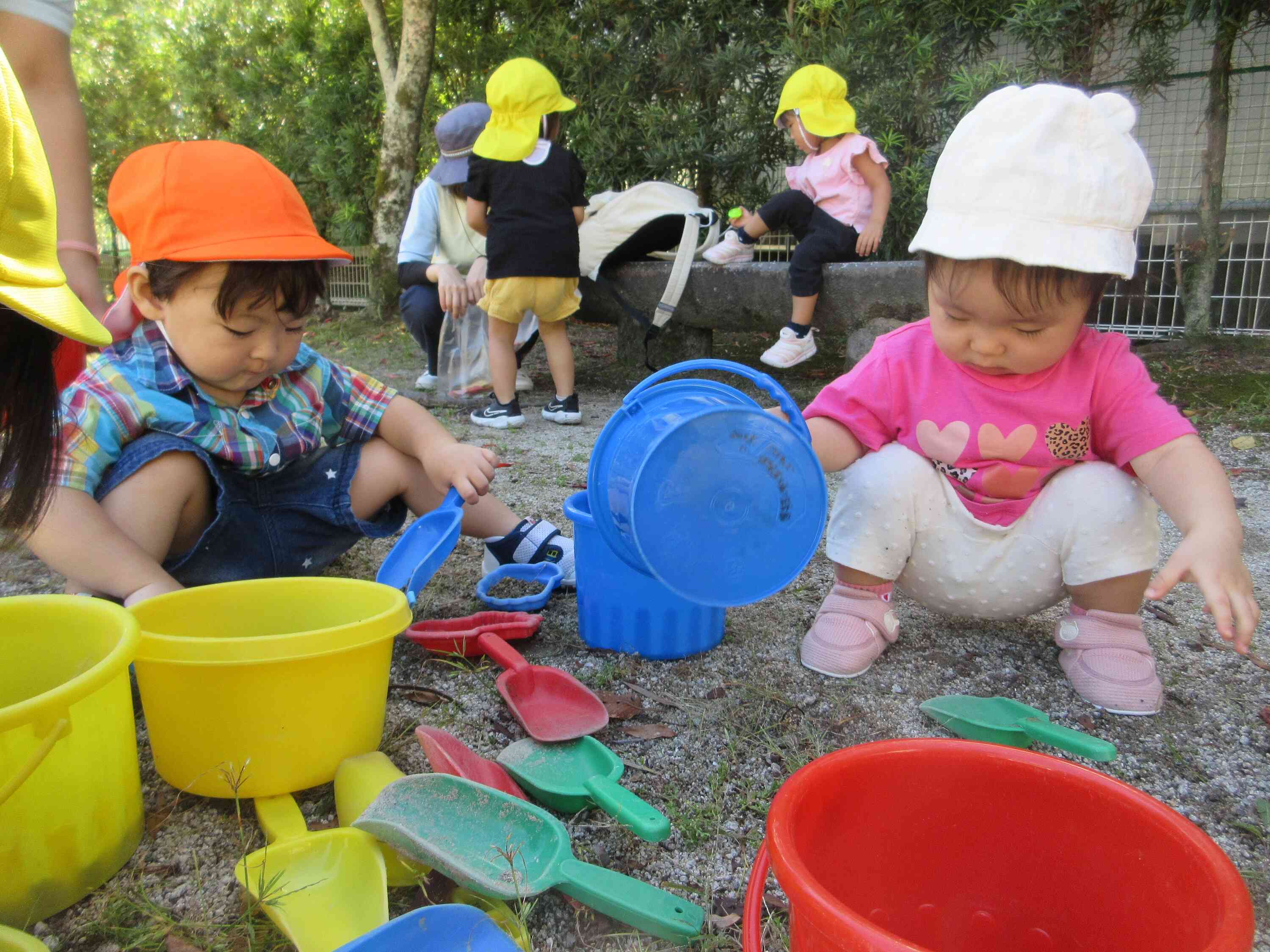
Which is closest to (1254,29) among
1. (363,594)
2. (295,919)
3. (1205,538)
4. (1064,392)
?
(1064,392)

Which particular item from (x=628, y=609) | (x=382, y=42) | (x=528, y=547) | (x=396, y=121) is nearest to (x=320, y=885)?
(x=628, y=609)

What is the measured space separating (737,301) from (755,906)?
364cm

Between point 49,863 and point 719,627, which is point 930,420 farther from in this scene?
point 49,863

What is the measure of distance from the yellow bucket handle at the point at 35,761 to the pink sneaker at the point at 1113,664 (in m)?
1.38

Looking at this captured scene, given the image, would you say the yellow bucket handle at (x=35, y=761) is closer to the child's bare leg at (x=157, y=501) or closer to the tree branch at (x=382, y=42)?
the child's bare leg at (x=157, y=501)

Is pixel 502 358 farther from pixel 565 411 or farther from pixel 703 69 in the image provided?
pixel 703 69

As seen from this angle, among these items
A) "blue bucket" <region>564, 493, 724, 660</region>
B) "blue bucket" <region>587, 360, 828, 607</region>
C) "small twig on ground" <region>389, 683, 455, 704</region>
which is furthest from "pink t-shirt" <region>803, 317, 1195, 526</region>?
"small twig on ground" <region>389, 683, 455, 704</region>

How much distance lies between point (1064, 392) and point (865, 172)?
2.67m

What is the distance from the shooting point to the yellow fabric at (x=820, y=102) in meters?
3.86

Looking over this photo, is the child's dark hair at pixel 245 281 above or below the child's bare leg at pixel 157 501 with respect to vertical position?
above

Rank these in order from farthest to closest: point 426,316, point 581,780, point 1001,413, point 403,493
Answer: point 426,316, point 403,493, point 1001,413, point 581,780

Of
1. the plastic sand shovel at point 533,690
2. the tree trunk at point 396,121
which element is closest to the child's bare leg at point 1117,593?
the plastic sand shovel at point 533,690

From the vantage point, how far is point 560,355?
147 inches

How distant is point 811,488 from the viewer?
1.33 metres
